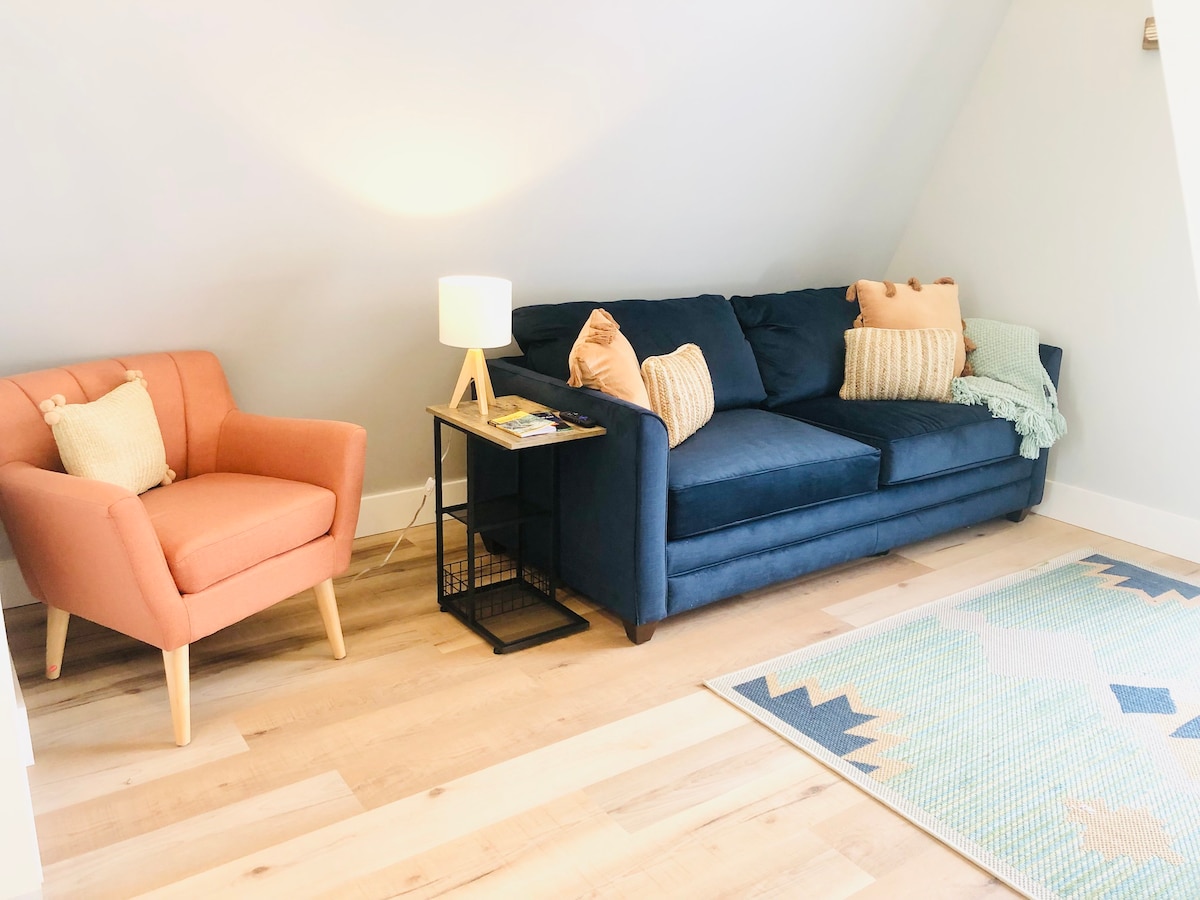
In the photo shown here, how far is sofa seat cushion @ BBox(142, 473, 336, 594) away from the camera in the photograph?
216cm

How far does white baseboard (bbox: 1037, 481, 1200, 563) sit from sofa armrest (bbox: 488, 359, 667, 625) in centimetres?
203

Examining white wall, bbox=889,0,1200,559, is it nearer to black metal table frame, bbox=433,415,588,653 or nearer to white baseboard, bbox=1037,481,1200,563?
white baseboard, bbox=1037,481,1200,563

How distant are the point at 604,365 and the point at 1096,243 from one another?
82.6 inches

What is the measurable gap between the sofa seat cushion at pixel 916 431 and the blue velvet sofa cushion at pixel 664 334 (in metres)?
0.24

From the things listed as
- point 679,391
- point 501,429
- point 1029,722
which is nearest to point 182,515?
point 501,429

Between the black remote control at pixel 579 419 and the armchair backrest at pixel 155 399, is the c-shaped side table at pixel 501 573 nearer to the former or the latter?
the black remote control at pixel 579 419

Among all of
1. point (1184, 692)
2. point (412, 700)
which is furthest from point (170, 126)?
point (1184, 692)

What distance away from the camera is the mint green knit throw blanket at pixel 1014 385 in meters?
3.48

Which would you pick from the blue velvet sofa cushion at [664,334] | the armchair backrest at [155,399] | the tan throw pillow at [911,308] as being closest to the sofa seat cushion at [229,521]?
the armchair backrest at [155,399]

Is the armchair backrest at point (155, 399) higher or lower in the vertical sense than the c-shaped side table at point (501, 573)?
higher

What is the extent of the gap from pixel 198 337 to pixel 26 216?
0.58 m

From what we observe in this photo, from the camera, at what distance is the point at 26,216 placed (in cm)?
232

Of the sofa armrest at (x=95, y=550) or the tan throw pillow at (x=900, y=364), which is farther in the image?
the tan throw pillow at (x=900, y=364)

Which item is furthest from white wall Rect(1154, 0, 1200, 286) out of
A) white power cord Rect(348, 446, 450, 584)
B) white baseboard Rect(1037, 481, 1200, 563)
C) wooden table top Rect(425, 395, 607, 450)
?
white baseboard Rect(1037, 481, 1200, 563)
